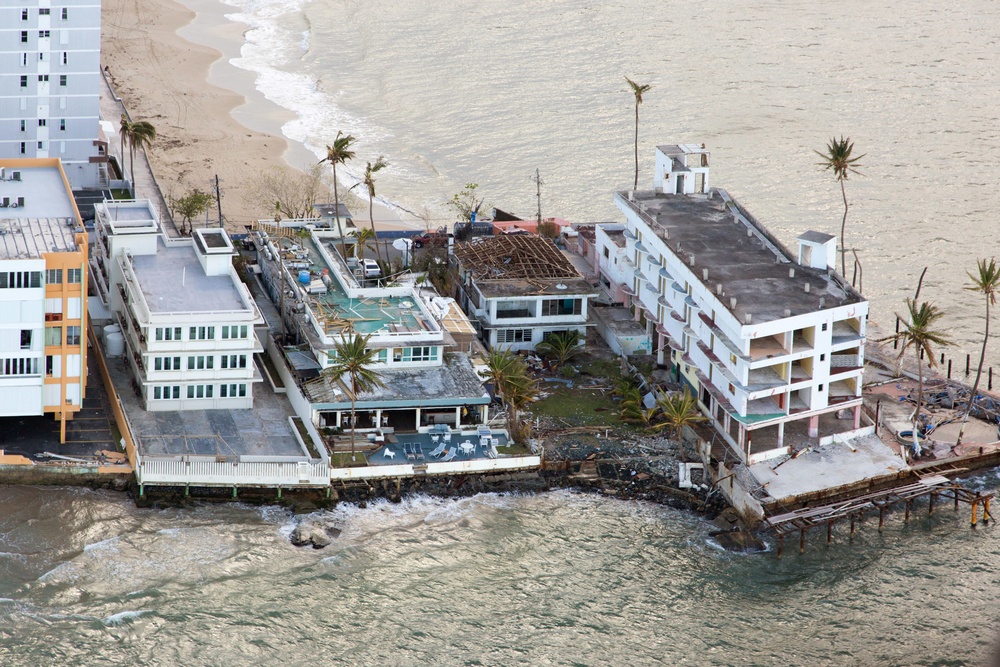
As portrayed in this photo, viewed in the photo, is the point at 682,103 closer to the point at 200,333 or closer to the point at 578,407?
the point at 578,407

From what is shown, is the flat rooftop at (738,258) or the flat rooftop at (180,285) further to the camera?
the flat rooftop at (180,285)

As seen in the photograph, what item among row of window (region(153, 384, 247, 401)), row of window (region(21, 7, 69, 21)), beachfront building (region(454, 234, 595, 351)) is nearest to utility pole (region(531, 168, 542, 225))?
beachfront building (region(454, 234, 595, 351))

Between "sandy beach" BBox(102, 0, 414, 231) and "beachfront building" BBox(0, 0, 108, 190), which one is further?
"sandy beach" BBox(102, 0, 414, 231)

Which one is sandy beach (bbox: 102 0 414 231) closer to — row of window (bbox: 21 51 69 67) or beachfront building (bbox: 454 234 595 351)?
row of window (bbox: 21 51 69 67)

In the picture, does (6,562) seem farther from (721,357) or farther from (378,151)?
(378,151)

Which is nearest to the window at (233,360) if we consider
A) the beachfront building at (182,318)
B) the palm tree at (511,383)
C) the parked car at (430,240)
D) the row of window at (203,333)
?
the beachfront building at (182,318)

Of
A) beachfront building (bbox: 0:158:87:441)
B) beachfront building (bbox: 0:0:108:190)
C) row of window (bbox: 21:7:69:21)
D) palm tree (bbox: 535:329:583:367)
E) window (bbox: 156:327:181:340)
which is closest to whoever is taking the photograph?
beachfront building (bbox: 0:158:87:441)

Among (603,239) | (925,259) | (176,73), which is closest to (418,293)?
(603,239)

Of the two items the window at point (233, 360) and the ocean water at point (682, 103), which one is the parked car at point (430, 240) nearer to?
the ocean water at point (682, 103)
